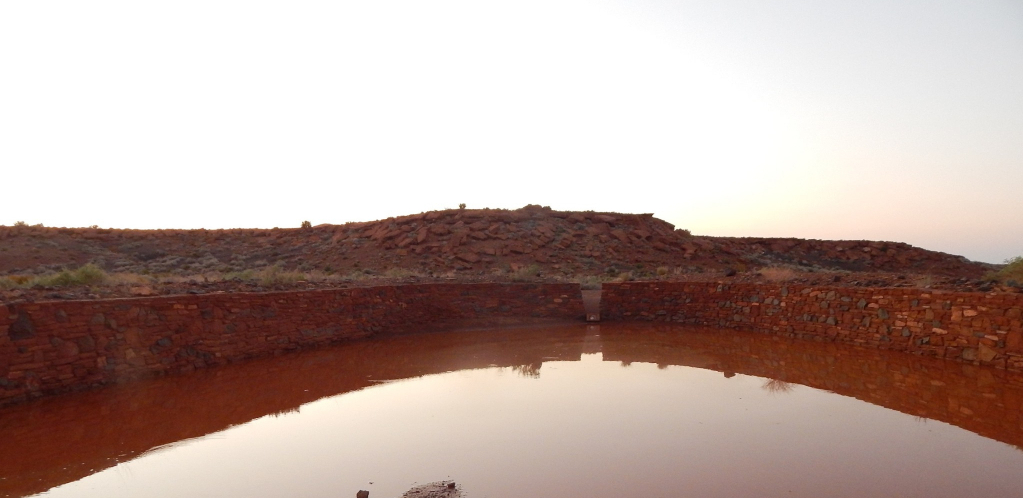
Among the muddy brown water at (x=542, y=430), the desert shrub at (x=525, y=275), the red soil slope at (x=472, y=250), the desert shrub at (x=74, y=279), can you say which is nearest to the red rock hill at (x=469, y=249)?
the red soil slope at (x=472, y=250)

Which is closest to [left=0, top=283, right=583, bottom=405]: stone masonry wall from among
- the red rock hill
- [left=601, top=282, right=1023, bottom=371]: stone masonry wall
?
[left=601, top=282, right=1023, bottom=371]: stone masonry wall

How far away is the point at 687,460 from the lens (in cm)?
625

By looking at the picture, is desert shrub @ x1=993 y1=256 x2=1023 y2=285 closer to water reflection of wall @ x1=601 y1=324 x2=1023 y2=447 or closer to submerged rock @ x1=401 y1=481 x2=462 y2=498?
water reflection of wall @ x1=601 y1=324 x2=1023 y2=447

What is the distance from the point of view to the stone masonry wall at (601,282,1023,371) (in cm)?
1027

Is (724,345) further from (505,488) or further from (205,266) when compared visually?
(205,266)

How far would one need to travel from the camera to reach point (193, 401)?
9.29 meters

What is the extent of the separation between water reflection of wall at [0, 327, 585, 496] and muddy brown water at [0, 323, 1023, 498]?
1.6 inches

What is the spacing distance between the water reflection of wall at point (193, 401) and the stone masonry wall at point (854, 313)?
16.1 ft

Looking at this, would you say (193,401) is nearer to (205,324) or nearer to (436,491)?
(205,324)

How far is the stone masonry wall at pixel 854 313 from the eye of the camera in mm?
10266

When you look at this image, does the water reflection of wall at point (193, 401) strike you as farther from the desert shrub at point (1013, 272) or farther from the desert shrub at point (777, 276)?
the desert shrub at point (1013, 272)

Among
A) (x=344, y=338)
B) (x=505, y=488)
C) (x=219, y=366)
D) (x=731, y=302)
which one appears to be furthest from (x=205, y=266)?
(x=505, y=488)

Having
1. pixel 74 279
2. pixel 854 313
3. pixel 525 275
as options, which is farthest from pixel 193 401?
pixel 525 275

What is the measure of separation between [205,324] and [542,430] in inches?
312
